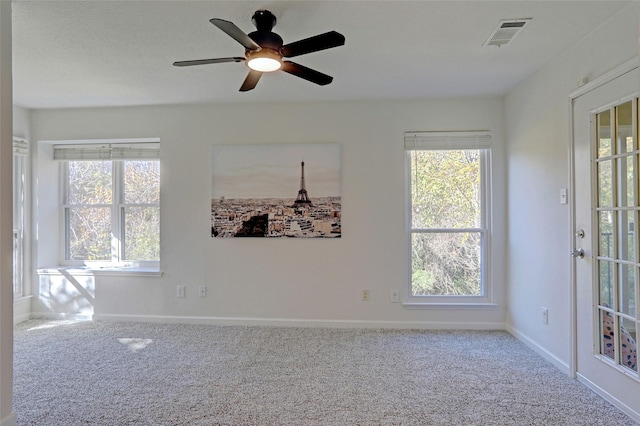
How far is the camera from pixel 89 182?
407cm

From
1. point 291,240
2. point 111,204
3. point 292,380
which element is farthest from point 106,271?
point 292,380

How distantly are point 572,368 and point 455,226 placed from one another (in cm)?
156

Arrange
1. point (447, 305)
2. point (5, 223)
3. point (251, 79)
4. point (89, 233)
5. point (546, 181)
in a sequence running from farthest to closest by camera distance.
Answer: point (89, 233), point (447, 305), point (546, 181), point (251, 79), point (5, 223)

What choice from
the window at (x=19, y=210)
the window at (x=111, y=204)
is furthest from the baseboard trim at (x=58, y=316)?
the window at (x=111, y=204)

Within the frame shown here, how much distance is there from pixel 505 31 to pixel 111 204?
14.2 feet

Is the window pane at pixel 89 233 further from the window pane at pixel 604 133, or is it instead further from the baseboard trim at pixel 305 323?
the window pane at pixel 604 133

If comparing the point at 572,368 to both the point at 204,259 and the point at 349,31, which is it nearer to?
the point at 349,31

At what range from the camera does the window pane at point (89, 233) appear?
4.04m

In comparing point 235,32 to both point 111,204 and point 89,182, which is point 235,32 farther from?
point 89,182

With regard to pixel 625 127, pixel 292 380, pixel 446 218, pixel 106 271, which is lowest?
pixel 292 380

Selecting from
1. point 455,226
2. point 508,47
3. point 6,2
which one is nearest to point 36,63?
point 6,2

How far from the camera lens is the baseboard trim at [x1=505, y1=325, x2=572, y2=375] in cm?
252

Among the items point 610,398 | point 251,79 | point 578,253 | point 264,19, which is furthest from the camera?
point 578,253

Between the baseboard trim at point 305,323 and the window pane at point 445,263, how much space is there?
0.33 meters
